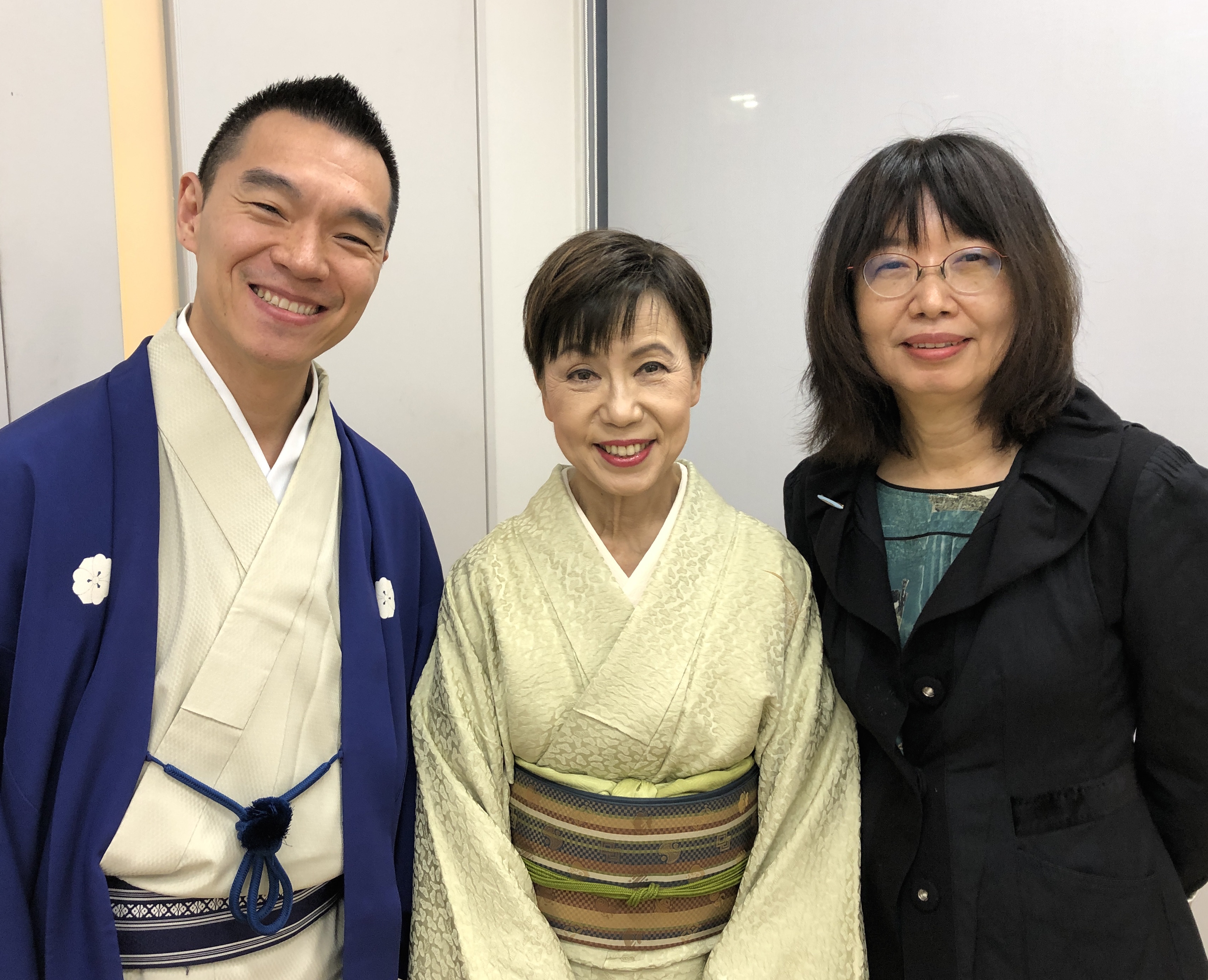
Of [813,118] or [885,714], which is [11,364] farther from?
[813,118]

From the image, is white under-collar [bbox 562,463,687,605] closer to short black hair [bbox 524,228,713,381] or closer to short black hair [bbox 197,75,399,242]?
short black hair [bbox 524,228,713,381]

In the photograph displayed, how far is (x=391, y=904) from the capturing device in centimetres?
150

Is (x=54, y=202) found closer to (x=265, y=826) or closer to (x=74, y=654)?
(x=74, y=654)

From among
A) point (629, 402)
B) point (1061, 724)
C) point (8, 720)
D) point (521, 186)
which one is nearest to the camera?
point (8, 720)

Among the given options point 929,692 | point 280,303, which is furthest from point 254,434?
point 929,692

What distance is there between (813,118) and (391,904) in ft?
7.27

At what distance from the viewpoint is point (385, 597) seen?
1593 millimetres

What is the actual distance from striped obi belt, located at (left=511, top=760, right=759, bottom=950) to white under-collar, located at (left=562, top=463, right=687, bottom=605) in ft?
1.12

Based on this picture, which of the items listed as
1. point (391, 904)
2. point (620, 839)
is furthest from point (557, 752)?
point (391, 904)

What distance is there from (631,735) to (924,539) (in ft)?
2.01

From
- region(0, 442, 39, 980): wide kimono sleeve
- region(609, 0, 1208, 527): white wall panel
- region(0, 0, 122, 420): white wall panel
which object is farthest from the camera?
region(609, 0, 1208, 527): white wall panel

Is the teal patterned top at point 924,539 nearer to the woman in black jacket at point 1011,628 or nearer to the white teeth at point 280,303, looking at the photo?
the woman in black jacket at point 1011,628

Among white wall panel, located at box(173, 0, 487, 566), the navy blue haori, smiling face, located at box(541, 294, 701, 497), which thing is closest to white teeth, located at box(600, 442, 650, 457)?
smiling face, located at box(541, 294, 701, 497)

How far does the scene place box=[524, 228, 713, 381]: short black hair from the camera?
5.22 ft
